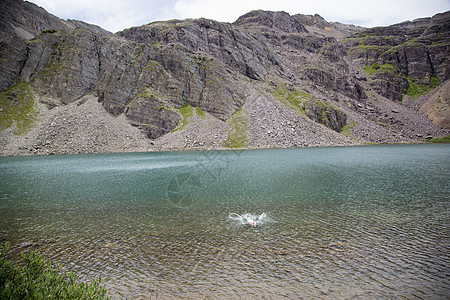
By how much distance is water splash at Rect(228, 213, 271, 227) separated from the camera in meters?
24.3

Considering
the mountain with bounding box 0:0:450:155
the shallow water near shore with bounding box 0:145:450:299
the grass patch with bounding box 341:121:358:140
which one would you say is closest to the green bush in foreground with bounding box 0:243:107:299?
the shallow water near shore with bounding box 0:145:450:299

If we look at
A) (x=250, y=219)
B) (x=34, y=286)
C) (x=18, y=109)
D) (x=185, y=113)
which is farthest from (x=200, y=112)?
(x=34, y=286)

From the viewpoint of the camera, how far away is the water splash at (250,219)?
2430 cm

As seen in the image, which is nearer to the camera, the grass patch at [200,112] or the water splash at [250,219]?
the water splash at [250,219]

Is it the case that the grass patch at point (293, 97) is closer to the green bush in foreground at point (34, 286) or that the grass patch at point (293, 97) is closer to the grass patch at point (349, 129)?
the grass patch at point (349, 129)

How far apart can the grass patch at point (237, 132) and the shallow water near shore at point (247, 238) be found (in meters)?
95.3

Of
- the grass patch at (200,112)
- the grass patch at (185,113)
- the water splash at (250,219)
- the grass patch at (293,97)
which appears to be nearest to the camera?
the water splash at (250,219)

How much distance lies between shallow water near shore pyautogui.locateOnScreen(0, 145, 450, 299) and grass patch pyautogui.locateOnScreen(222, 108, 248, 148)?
95.3 meters

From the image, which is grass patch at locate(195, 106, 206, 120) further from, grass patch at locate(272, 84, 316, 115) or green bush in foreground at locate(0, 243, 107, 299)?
green bush in foreground at locate(0, 243, 107, 299)

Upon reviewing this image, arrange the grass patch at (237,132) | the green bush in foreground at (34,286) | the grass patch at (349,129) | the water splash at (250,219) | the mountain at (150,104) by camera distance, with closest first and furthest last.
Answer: the green bush in foreground at (34,286)
the water splash at (250,219)
the mountain at (150,104)
the grass patch at (237,132)
the grass patch at (349,129)

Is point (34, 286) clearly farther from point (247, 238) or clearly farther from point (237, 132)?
point (237, 132)

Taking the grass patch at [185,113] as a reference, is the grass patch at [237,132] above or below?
below

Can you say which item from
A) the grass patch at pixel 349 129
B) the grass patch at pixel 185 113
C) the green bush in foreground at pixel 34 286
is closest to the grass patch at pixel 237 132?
the grass patch at pixel 185 113

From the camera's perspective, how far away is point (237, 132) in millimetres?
144250
